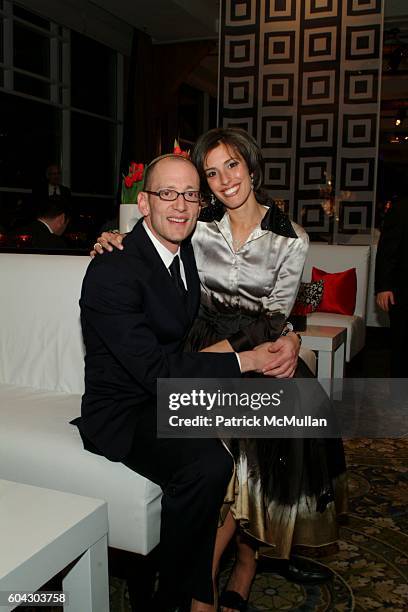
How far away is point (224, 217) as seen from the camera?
6.76 feet

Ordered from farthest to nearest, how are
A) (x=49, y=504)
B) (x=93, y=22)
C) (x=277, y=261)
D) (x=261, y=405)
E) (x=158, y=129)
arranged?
(x=158, y=129), (x=93, y=22), (x=277, y=261), (x=261, y=405), (x=49, y=504)

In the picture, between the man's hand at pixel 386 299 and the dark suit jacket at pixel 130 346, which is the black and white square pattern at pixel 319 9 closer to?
the man's hand at pixel 386 299

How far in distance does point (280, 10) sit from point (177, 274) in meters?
4.95

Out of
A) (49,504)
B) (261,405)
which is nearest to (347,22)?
(261,405)

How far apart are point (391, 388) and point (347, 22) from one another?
3.56 meters

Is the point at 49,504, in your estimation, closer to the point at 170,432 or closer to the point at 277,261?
the point at 170,432

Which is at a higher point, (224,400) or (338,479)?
(224,400)

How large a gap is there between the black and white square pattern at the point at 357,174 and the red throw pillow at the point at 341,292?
1691 millimetres

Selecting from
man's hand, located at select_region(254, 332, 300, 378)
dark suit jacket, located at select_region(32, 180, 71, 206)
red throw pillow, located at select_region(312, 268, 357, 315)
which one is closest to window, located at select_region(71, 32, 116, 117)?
dark suit jacket, located at select_region(32, 180, 71, 206)

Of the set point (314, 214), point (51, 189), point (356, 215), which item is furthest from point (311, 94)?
point (51, 189)

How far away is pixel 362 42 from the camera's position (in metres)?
5.89

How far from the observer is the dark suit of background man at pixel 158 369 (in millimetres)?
1615

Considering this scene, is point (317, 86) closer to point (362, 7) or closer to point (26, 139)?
point (362, 7)

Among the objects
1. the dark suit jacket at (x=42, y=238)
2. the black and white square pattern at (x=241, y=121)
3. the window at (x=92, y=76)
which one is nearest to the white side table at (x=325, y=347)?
the dark suit jacket at (x=42, y=238)
